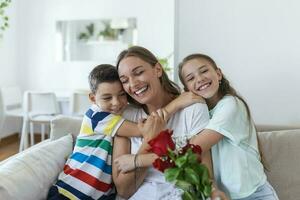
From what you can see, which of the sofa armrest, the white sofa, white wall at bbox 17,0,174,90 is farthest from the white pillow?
white wall at bbox 17,0,174,90

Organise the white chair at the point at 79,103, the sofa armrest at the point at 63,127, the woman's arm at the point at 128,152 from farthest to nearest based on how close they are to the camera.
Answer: the white chair at the point at 79,103, the sofa armrest at the point at 63,127, the woman's arm at the point at 128,152

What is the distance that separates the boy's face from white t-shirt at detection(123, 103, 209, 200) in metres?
0.15

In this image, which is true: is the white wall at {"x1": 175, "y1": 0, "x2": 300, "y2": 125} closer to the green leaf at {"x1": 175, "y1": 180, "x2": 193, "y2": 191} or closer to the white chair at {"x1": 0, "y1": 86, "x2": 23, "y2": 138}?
the green leaf at {"x1": 175, "y1": 180, "x2": 193, "y2": 191}

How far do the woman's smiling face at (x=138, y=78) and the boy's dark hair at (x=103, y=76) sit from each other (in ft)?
0.16

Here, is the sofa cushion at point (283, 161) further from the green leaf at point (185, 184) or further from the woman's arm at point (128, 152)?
the green leaf at point (185, 184)

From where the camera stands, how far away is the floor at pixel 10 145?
4.12 meters

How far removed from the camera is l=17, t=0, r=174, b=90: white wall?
4605mm

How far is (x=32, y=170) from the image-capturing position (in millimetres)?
1320

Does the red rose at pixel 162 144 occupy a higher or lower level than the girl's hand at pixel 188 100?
lower

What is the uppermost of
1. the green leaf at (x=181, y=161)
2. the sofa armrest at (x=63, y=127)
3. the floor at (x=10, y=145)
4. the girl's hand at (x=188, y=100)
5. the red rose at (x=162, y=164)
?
the girl's hand at (x=188, y=100)

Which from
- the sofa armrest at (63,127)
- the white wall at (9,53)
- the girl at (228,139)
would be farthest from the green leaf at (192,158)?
the white wall at (9,53)

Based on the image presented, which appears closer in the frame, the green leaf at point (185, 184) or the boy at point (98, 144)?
the green leaf at point (185, 184)

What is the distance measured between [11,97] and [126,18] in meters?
1.86

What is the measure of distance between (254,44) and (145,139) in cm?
97
